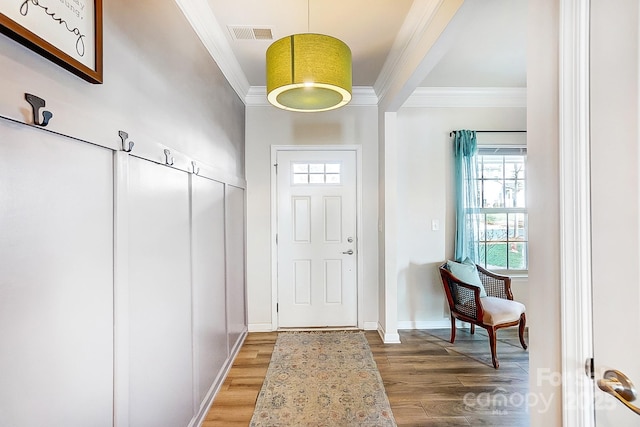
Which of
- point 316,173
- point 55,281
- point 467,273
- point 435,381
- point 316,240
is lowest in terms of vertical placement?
point 435,381

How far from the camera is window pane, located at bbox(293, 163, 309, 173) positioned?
11.1 ft

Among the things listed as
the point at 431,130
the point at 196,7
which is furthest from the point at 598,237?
the point at 431,130

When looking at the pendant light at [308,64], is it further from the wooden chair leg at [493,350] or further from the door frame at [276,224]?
the wooden chair leg at [493,350]

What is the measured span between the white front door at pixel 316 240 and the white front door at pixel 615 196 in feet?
8.57

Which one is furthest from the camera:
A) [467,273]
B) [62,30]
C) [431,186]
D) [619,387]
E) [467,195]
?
[431,186]

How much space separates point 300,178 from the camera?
3379mm

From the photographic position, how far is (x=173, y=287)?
1.59 metres

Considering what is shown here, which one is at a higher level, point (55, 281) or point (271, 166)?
point (271, 166)

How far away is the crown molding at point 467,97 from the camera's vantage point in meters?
3.31

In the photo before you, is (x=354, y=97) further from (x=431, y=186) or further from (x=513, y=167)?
(x=513, y=167)

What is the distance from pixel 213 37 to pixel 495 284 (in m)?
3.32

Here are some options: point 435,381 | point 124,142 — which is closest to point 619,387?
point 124,142

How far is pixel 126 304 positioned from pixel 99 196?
431 mm

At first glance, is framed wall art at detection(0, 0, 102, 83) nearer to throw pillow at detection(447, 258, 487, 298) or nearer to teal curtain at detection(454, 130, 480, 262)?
throw pillow at detection(447, 258, 487, 298)
